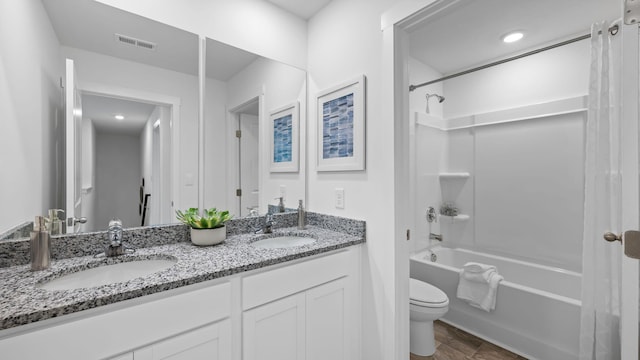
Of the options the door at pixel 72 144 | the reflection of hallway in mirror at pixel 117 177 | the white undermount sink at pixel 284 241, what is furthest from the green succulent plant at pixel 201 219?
the door at pixel 72 144

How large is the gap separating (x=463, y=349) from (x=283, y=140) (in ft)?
6.47

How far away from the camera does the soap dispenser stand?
0.96 m

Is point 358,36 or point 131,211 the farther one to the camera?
point 358,36

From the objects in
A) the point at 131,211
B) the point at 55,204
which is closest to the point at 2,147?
the point at 55,204

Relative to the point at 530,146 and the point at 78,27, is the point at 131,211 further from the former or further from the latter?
the point at 530,146

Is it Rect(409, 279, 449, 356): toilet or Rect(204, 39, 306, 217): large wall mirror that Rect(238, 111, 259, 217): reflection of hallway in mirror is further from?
Rect(409, 279, 449, 356): toilet

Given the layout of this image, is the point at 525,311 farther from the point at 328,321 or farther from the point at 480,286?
the point at 328,321

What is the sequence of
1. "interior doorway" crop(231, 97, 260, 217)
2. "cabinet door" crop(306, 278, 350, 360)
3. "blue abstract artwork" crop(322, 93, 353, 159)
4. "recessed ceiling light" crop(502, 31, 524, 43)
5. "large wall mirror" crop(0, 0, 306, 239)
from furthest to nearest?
1. "recessed ceiling light" crop(502, 31, 524, 43)
2. "interior doorway" crop(231, 97, 260, 217)
3. "blue abstract artwork" crop(322, 93, 353, 159)
4. "cabinet door" crop(306, 278, 350, 360)
5. "large wall mirror" crop(0, 0, 306, 239)

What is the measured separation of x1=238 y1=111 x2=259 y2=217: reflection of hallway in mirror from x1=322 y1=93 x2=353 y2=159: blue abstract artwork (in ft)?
1.53

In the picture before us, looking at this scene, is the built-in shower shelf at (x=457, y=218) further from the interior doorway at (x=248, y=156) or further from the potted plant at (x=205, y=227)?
the potted plant at (x=205, y=227)

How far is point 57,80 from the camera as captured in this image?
3.76 feet

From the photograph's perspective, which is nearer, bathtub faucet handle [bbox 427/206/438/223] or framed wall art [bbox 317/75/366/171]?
framed wall art [bbox 317/75/366/171]

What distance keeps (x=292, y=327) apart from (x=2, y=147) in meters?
1.27

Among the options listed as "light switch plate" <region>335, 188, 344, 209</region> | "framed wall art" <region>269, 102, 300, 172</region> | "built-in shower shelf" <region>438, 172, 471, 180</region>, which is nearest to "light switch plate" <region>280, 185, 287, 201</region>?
"framed wall art" <region>269, 102, 300, 172</region>
